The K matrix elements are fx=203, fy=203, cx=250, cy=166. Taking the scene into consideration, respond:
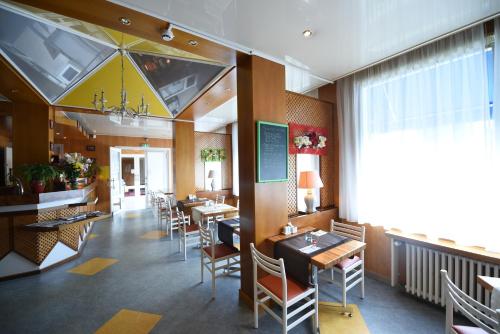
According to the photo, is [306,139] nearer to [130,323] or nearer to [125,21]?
[125,21]

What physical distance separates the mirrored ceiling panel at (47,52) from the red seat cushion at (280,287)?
3369 millimetres

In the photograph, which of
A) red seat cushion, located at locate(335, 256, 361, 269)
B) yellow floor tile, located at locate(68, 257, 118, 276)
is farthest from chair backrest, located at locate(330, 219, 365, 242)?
yellow floor tile, located at locate(68, 257, 118, 276)

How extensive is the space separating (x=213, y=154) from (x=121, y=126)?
2792 millimetres

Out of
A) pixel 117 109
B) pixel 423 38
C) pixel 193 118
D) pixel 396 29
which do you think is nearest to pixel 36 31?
pixel 117 109

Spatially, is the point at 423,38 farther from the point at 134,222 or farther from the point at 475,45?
the point at 134,222

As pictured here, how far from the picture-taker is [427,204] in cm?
221

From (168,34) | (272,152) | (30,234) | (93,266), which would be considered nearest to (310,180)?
(272,152)

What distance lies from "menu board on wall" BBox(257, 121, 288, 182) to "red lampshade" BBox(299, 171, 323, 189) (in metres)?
0.34

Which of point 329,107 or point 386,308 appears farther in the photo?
point 329,107

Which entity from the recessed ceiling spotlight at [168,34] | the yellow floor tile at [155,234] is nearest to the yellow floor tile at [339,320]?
the recessed ceiling spotlight at [168,34]

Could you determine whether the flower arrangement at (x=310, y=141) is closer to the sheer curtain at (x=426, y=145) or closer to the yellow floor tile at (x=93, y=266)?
the sheer curtain at (x=426, y=145)

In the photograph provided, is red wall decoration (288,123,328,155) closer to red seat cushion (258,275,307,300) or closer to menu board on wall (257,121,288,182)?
menu board on wall (257,121,288,182)

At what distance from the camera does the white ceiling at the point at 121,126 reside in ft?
15.8

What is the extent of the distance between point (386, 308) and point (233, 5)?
3.18 m
